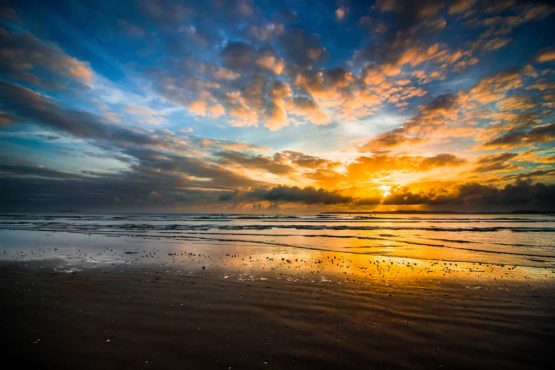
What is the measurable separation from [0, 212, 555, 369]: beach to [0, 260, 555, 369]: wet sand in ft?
0.13

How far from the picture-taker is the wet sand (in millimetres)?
6676

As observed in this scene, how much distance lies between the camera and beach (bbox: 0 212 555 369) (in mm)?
6742

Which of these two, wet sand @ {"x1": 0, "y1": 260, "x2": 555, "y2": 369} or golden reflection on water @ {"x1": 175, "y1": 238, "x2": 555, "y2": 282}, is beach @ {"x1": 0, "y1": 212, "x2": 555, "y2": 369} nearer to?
wet sand @ {"x1": 0, "y1": 260, "x2": 555, "y2": 369}

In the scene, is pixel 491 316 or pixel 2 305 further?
pixel 2 305

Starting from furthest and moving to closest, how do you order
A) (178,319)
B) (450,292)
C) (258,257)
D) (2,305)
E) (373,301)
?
(258,257), (450,292), (373,301), (2,305), (178,319)

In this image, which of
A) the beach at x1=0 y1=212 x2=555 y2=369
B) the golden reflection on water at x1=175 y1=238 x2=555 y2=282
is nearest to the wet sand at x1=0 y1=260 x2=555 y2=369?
the beach at x1=0 y1=212 x2=555 y2=369

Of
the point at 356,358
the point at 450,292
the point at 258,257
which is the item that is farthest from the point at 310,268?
the point at 356,358

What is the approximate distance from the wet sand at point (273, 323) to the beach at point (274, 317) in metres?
0.04

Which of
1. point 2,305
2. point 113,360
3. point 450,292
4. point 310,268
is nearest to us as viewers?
point 113,360

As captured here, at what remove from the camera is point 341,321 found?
8977mm

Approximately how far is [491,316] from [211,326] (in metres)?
9.56

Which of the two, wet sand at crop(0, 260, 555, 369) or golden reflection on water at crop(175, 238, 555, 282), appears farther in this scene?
golden reflection on water at crop(175, 238, 555, 282)

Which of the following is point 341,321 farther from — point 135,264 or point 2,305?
point 135,264

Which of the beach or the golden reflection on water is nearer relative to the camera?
the beach
